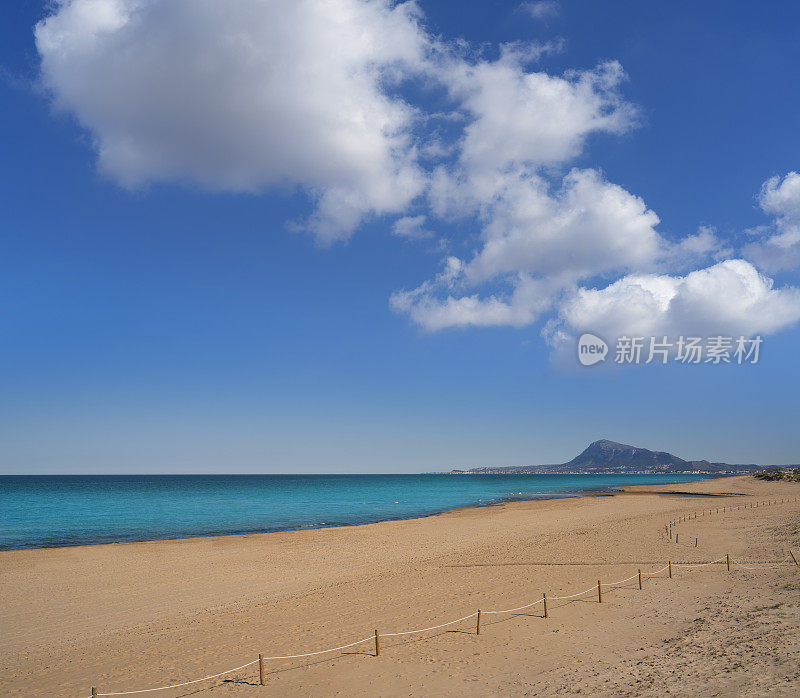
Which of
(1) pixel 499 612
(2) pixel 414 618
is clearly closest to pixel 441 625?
(2) pixel 414 618

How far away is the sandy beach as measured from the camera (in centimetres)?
1357

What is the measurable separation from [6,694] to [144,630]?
5.60 meters

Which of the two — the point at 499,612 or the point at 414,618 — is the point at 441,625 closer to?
the point at 414,618

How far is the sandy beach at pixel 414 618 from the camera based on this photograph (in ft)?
44.5

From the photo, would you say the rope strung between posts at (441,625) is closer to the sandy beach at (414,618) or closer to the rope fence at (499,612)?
the rope fence at (499,612)

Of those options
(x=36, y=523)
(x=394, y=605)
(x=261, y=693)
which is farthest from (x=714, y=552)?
(x=36, y=523)

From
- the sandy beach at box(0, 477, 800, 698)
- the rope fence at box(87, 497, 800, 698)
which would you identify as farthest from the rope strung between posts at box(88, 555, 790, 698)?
the sandy beach at box(0, 477, 800, 698)

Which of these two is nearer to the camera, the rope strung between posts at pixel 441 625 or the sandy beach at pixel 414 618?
the sandy beach at pixel 414 618

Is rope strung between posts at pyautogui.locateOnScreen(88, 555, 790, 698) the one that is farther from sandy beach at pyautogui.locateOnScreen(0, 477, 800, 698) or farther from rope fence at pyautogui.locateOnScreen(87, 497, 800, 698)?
sandy beach at pyautogui.locateOnScreen(0, 477, 800, 698)

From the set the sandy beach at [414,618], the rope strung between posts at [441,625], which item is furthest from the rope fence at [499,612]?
the sandy beach at [414,618]

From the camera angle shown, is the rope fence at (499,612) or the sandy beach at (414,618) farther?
the rope fence at (499,612)

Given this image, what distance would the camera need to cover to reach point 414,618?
63.8 ft

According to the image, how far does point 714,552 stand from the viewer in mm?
29391

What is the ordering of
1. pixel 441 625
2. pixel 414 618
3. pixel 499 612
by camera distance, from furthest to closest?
pixel 414 618 → pixel 499 612 → pixel 441 625
